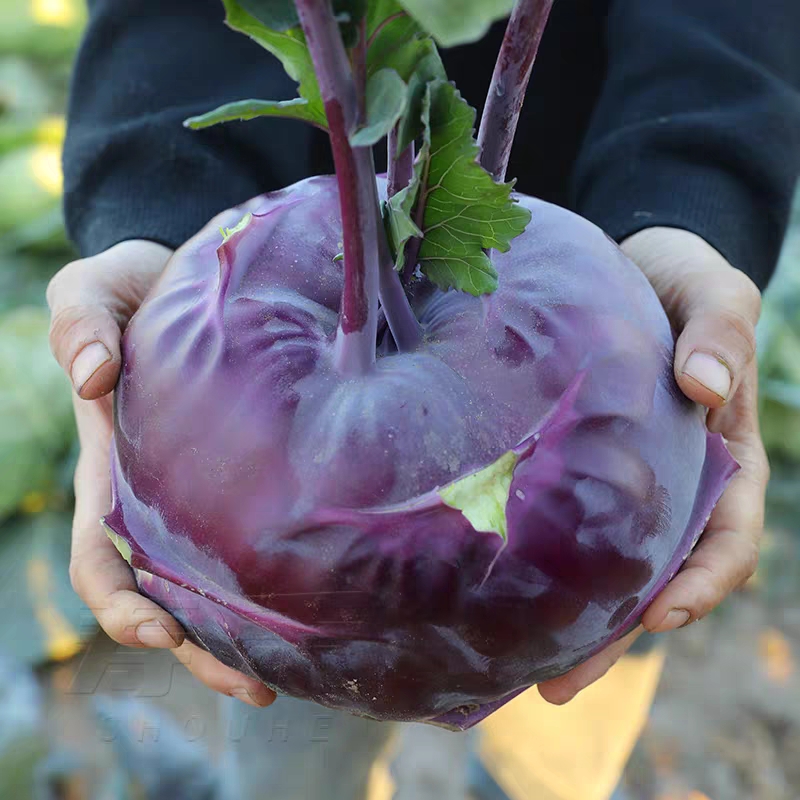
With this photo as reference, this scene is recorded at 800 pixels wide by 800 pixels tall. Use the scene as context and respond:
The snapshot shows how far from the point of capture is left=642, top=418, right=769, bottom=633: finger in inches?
28.4

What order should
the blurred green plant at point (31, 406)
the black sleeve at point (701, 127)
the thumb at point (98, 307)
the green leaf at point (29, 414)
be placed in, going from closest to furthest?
the thumb at point (98, 307) < the black sleeve at point (701, 127) < the blurred green plant at point (31, 406) < the green leaf at point (29, 414)

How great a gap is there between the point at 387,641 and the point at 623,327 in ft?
0.89

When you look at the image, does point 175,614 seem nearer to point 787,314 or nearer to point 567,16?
point 567,16

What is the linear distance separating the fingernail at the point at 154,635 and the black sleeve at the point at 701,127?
669 mm

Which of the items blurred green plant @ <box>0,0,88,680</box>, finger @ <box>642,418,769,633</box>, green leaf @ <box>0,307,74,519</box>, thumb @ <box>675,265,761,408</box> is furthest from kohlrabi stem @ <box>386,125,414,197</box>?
green leaf @ <box>0,307,74,519</box>

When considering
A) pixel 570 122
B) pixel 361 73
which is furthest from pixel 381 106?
pixel 570 122

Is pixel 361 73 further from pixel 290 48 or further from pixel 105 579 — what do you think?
pixel 105 579

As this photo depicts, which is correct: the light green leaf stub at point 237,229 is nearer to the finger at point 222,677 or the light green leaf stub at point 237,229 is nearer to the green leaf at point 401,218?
the green leaf at point 401,218

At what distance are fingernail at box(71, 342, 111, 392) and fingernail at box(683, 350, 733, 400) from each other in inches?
17.4

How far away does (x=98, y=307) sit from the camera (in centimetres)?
79

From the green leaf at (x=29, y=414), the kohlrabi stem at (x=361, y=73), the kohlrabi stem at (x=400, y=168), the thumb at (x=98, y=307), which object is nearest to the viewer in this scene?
the kohlrabi stem at (x=361, y=73)

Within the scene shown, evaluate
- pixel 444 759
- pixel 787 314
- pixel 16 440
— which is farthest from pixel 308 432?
pixel 787 314

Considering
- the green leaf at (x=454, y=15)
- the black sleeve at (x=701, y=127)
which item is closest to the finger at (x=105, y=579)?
the green leaf at (x=454, y=15)

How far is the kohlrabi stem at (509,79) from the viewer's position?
551mm
